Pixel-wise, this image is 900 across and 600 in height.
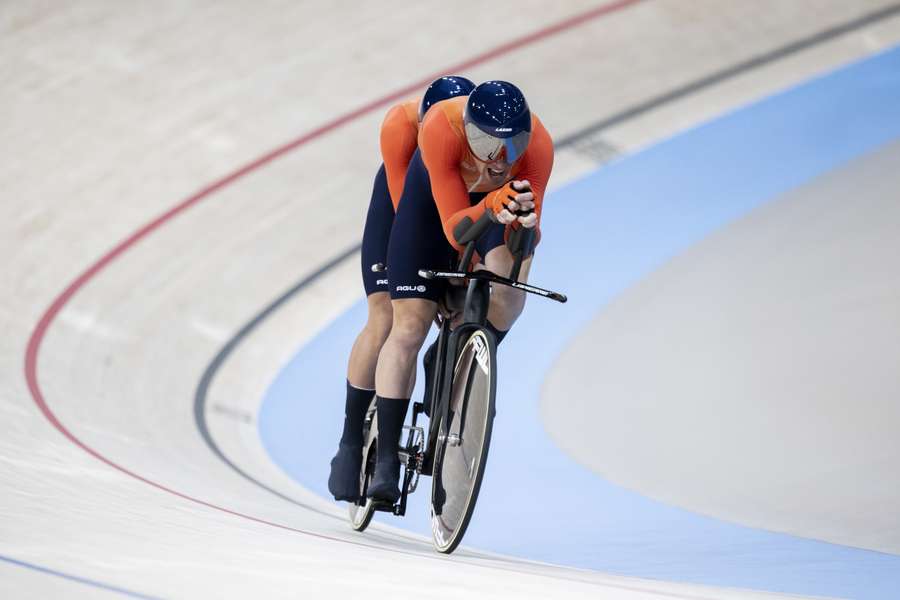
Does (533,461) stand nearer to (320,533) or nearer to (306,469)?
(306,469)

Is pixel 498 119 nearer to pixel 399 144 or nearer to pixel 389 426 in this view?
pixel 399 144

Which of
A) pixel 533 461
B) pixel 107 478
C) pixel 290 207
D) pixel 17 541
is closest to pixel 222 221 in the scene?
pixel 290 207

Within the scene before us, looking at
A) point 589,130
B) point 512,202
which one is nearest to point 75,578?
point 512,202

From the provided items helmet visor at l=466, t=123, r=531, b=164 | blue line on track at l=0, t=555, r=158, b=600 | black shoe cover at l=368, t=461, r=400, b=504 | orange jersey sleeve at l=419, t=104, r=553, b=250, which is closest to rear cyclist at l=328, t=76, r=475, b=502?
black shoe cover at l=368, t=461, r=400, b=504

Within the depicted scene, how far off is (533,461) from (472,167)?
6.02 feet

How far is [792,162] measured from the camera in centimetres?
640

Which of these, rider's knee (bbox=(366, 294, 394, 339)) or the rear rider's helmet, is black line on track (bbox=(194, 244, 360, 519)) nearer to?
rider's knee (bbox=(366, 294, 394, 339))

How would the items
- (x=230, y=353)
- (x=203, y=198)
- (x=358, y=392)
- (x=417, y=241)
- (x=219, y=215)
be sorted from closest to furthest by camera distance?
(x=417, y=241) < (x=358, y=392) < (x=230, y=353) < (x=219, y=215) < (x=203, y=198)

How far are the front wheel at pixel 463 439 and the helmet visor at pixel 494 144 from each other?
395mm

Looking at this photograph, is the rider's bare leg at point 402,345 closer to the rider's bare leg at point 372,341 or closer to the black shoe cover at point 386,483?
the black shoe cover at point 386,483

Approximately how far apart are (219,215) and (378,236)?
119 inches

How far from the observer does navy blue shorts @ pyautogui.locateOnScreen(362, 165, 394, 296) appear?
3.05 m

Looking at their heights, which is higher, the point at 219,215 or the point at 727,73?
the point at 727,73

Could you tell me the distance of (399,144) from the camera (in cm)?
293
